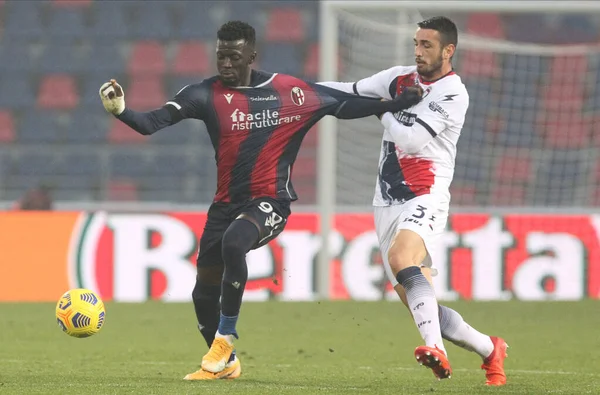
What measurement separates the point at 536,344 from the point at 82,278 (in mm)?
6013

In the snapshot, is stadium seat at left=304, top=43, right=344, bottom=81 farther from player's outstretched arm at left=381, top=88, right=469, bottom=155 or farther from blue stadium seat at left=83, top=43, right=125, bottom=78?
player's outstretched arm at left=381, top=88, right=469, bottom=155

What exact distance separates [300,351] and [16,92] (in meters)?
13.1

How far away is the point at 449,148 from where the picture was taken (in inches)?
261

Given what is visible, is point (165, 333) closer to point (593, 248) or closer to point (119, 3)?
point (593, 248)

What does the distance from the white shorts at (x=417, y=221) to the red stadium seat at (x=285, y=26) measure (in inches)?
585

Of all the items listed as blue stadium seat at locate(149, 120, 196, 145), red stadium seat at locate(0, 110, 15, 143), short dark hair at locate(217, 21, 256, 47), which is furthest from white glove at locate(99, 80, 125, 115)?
red stadium seat at locate(0, 110, 15, 143)

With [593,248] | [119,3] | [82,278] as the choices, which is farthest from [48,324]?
[119,3]

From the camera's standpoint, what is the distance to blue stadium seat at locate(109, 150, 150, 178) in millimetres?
18422

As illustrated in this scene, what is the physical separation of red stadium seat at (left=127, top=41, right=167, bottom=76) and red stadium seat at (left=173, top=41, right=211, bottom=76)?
27cm

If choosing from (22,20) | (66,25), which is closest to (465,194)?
(66,25)

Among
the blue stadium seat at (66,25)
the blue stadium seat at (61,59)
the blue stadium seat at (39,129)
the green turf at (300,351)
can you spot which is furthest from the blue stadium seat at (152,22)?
the green turf at (300,351)

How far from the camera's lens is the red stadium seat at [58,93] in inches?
809

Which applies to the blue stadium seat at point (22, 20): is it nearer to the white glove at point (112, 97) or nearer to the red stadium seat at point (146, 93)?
the red stadium seat at point (146, 93)

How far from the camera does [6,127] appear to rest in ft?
66.8
